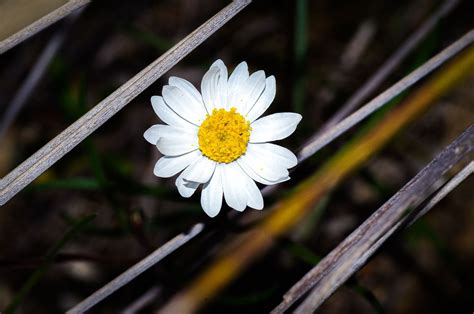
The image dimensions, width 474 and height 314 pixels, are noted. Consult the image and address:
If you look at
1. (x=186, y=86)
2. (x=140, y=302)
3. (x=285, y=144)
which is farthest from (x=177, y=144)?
(x=285, y=144)

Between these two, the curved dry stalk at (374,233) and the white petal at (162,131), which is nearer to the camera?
Result: the curved dry stalk at (374,233)

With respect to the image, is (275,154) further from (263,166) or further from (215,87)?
(215,87)

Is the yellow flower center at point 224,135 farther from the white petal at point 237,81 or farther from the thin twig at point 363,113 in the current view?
the thin twig at point 363,113

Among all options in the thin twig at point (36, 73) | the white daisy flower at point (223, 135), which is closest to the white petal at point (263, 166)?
the white daisy flower at point (223, 135)

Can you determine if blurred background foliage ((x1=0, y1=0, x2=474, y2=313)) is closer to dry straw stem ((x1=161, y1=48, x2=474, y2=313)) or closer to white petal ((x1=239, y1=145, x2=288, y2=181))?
dry straw stem ((x1=161, y1=48, x2=474, y2=313))

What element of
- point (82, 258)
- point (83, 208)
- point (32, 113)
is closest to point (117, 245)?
point (83, 208)
